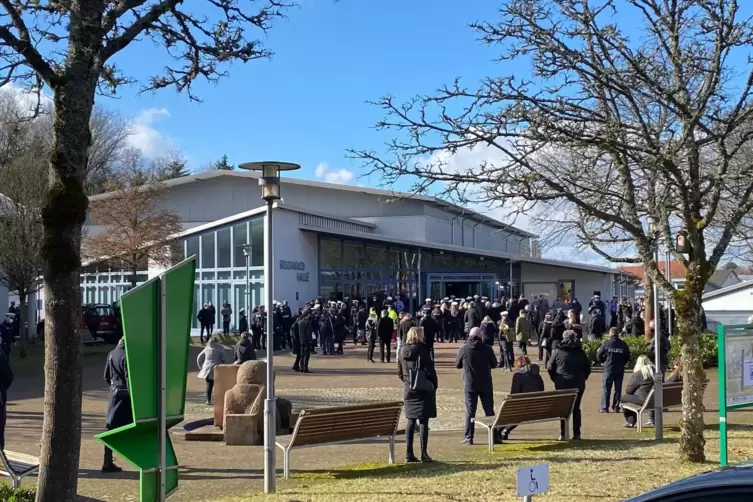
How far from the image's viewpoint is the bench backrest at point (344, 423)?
10648mm

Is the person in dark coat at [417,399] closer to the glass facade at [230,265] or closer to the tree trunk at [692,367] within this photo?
the tree trunk at [692,367]

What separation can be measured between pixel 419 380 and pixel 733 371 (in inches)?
151

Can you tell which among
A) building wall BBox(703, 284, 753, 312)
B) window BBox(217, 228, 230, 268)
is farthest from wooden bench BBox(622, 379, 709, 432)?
window BBox(217, 228, 230, 268)

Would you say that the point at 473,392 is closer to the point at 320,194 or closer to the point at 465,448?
the point at 465,448

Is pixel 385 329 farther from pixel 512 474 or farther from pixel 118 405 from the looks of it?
pixel 512 474

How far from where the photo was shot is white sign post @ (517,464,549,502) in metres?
6.00

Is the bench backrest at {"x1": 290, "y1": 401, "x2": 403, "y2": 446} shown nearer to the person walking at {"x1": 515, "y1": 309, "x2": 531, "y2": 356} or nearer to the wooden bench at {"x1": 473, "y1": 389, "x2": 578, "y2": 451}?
the wooden bench at {"x1": 473, "y1": 389, "x2": 578, "y2": 451}

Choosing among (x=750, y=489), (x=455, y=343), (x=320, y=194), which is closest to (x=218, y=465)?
(x=750, y=489)

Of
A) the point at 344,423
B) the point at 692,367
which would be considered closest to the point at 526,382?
the point at 344,423

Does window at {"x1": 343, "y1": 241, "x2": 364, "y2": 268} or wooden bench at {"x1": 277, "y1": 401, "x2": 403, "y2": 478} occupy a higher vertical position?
window at {"x1": 343, "y1": 241, "x2": 364, "y2": 268}

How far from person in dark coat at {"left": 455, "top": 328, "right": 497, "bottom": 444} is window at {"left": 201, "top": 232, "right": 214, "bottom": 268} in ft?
A: 93.1

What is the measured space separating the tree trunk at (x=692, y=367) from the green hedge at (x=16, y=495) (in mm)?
6904

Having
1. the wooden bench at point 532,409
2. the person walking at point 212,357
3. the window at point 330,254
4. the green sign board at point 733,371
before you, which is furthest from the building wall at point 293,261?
the green sign board at point 733,371

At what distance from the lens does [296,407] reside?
16.9 metres
